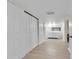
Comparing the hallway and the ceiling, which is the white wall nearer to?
the ceiling

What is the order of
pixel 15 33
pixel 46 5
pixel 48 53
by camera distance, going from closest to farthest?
pixel 15 33 → pixel 46 5 → pixel 48 53

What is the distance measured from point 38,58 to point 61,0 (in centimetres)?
222

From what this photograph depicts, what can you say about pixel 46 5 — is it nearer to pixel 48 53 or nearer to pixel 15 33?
pixel 15 33

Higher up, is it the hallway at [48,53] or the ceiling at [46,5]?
the ceiling at [46,5]

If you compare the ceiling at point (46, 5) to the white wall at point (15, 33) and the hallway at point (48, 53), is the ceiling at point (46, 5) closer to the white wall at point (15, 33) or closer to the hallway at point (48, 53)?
the white wall at point (15, 33)

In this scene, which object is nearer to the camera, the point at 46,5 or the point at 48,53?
the point at 46,5

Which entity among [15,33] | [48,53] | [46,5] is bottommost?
[48,53]

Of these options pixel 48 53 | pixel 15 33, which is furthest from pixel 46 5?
pixel 48 53

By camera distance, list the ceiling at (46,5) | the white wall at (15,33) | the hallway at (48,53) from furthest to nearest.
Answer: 1. the hallway at (48,53)
2. the ceiling at (46,5)
3. the white wall at (15,33)

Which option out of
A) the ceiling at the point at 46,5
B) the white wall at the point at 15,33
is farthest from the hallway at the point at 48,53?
the ceiling at the point at 46,5
